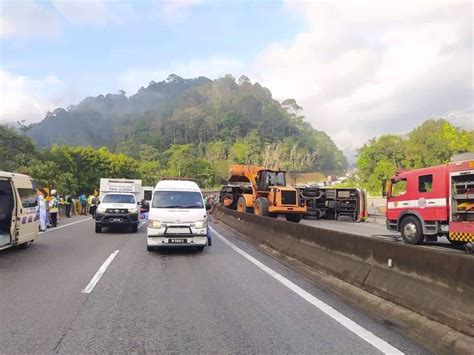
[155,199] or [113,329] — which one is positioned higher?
[155,199]

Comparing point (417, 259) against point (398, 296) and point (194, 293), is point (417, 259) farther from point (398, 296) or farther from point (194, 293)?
point (194, 293)

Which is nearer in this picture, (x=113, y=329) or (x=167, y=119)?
(x=113, y=329)

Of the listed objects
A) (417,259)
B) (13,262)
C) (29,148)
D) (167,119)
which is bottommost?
(13,262)

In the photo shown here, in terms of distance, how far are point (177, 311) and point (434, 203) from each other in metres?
10.5

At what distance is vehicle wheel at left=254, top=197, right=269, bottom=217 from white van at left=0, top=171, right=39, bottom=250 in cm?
1317

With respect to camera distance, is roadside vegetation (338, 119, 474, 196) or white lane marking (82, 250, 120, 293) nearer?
white lane marking (82, 250, 120, 293)

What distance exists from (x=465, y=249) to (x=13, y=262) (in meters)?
12.8

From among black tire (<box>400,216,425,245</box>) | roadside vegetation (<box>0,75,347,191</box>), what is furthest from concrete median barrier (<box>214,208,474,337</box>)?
roadside vegetation (<box>0,75,347,191</box>)

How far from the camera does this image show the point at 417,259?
5504 millimetres

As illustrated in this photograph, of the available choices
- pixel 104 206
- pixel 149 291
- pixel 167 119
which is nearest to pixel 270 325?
pixel 149 291

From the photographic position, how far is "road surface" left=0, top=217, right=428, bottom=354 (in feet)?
15.3

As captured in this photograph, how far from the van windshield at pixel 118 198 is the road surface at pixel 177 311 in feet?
27.5

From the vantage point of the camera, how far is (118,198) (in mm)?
18984

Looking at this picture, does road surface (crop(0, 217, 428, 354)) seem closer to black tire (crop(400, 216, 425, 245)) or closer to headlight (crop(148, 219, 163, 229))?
headlight (crop(148, 219, 163, 229))
